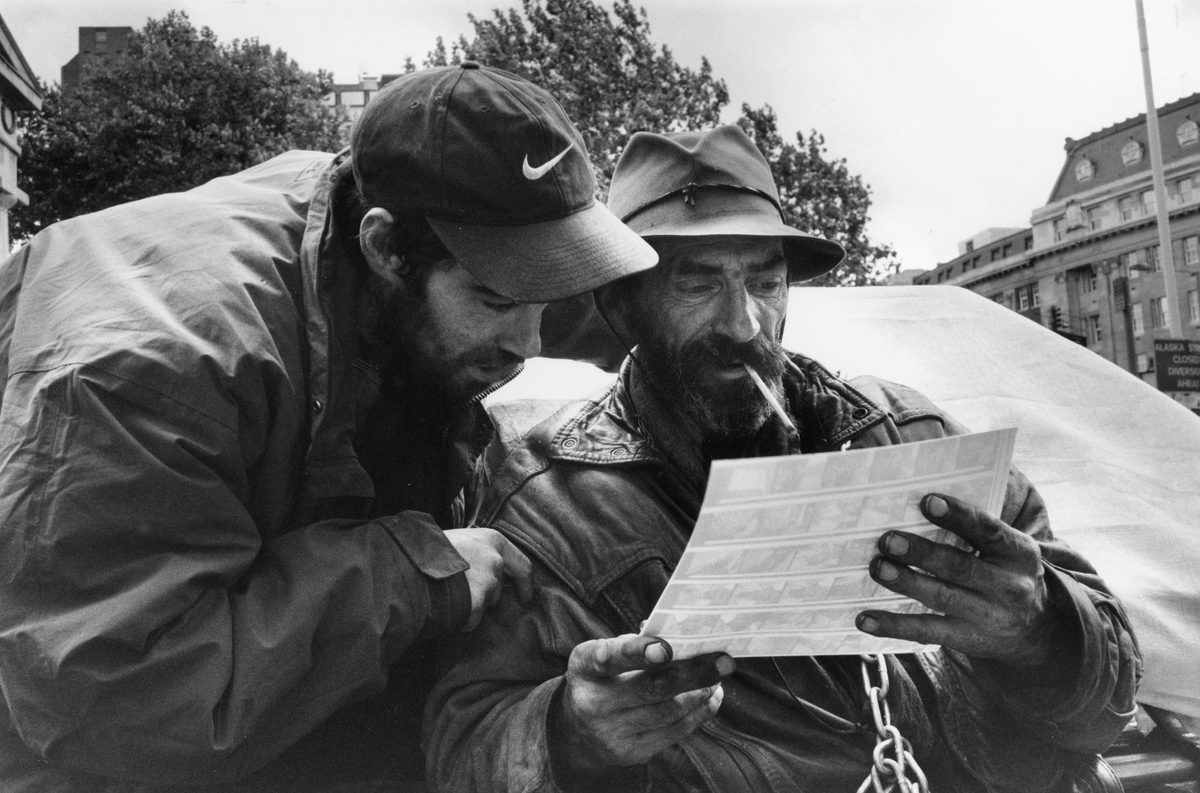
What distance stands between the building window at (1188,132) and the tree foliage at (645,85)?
7894 mm

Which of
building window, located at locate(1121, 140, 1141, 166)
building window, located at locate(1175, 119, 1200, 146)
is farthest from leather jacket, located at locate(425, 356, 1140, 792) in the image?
building window, located at locate(1121, 140, 1141, 166)

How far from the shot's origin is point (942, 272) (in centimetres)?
2298

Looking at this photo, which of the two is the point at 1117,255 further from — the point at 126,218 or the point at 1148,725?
the point at 126,218

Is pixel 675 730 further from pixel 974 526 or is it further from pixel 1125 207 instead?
pixel 1125 207

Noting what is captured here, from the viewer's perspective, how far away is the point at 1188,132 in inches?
332

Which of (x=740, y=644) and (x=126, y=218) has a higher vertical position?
(x=126, y=218)

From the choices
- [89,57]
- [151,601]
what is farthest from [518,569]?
[89,57]

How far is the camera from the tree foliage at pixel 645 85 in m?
17.2

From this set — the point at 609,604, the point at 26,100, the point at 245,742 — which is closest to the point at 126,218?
the point at 245,742

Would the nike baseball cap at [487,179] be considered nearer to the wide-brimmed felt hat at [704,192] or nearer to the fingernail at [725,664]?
the wide-brimmed felt hat at [704,192]

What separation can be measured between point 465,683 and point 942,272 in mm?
22198

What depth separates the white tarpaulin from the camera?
3146 mm

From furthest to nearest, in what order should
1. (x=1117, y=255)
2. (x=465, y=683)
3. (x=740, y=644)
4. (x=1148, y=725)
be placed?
(x=1117, y=255) < (x=1148, y=725) < (x=465, y=683) < (x=740, y=644)

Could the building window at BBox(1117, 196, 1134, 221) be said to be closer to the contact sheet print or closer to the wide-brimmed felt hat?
the wide-brimmed felt hat
